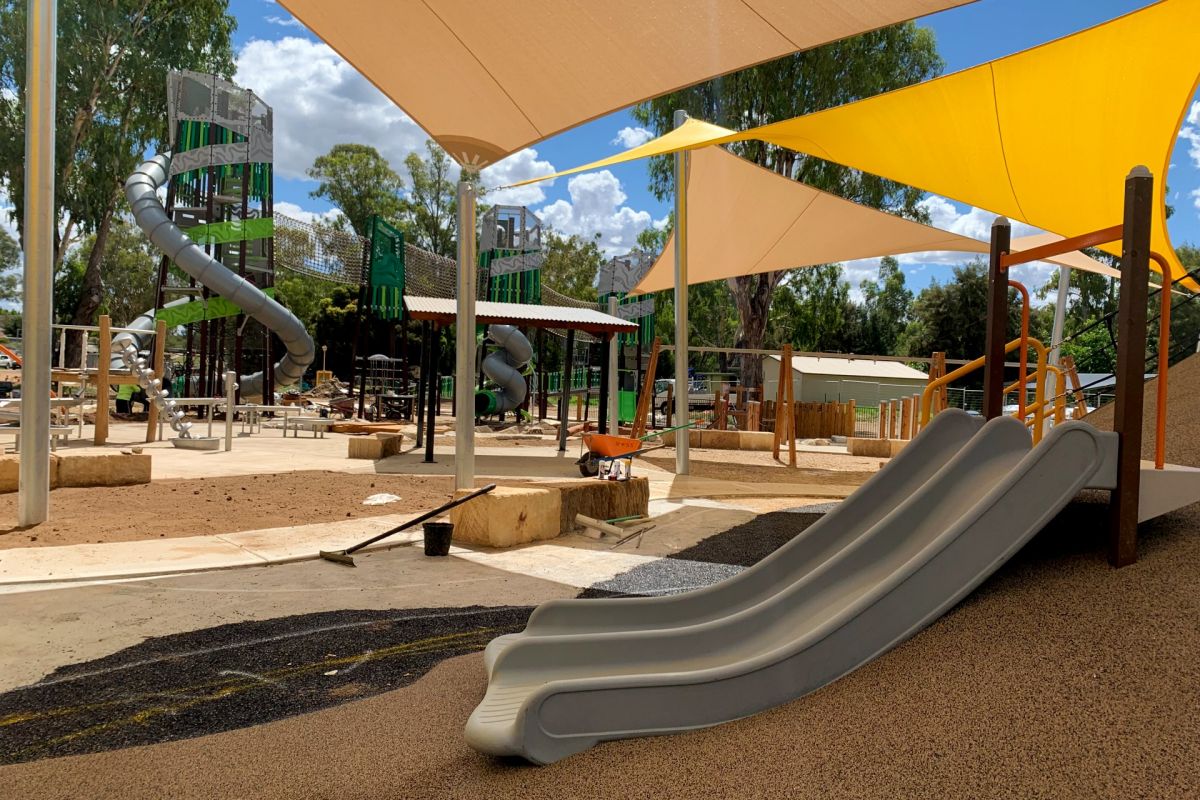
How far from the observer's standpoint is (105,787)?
2.33 metres

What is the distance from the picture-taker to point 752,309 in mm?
24344

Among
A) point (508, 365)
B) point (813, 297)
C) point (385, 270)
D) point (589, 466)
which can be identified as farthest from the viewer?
point (813, 297)

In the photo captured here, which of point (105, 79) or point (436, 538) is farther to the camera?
point (105, 79)

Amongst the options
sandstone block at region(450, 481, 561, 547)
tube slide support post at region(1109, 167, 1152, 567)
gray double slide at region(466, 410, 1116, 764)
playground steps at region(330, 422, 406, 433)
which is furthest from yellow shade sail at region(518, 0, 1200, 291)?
playground steps at region(330, 422, 406, 433)

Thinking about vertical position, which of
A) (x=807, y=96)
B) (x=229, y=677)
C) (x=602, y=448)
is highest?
(x=807, y=96)

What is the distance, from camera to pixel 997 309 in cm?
400

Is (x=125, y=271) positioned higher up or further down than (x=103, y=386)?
higher up

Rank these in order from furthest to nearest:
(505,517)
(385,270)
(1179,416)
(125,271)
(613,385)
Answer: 1. (125,271)
2. (385,270)
3. (613,385)
4. (505,517)
5. (1179,416)

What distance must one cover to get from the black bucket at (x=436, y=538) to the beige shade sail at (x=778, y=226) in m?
7.68

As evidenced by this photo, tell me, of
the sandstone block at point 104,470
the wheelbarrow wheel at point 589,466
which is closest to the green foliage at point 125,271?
the sandstone block at point 104,470

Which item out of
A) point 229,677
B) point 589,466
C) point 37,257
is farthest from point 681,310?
point 229,677

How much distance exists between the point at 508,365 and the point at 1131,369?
20.6 meters

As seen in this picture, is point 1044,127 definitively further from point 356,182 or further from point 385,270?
point 356,182

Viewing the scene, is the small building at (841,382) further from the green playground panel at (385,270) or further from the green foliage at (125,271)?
the green foliage at (125,271)
